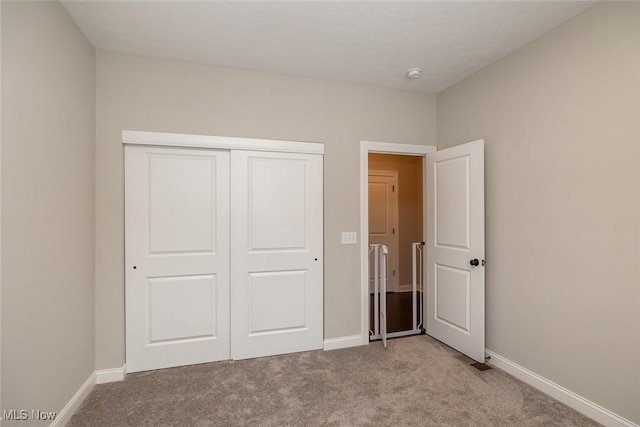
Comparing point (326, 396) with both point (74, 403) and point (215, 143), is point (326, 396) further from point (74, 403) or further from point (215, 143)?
point (215, 143)

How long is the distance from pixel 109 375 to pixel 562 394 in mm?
3408

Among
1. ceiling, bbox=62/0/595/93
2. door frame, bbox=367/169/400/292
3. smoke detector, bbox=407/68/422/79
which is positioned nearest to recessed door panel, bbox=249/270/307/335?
ceiling, bbox=62/0/595/93

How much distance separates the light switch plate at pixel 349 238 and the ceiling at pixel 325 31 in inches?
61.4

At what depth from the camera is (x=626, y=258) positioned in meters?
1.79

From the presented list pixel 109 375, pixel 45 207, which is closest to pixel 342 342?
pixel 109 375

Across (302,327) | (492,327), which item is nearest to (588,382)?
(492,327)

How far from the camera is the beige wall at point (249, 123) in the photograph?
244 cm

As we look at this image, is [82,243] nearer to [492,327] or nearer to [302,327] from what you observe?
[302,327]

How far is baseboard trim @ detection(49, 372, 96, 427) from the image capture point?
184 cm

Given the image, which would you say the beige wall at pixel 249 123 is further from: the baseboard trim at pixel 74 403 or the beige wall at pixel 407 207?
the beige wall at pixel 407 207

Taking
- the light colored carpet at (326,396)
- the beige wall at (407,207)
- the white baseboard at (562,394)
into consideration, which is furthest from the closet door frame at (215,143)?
the beige wall at (407,207)

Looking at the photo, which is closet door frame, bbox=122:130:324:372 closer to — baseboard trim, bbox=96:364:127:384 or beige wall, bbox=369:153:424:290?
baseboard trim, bbox=96:364:127:384

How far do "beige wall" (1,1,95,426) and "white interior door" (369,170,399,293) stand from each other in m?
3.86

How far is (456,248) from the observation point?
2914 millimetres
